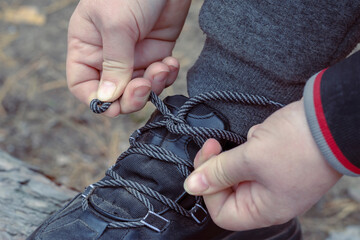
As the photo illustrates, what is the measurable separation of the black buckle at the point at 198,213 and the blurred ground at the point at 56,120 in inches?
22.6

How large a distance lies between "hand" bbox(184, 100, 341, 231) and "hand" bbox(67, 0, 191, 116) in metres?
0.26

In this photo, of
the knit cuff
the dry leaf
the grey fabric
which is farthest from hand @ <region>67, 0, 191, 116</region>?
the dry leaf

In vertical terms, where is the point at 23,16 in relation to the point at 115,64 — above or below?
below

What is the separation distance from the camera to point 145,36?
34.5 inches

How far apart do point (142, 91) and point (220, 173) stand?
0.85 feet

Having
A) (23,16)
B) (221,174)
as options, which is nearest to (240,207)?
(221,174)

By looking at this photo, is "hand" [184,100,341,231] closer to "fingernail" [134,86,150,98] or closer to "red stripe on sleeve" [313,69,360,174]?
"red stripe on sleeve" [313,69,360,174]

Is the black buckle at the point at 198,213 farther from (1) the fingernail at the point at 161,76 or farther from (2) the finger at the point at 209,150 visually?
(1) the fingernail at the point at 161,76

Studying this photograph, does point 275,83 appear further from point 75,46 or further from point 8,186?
point 8,186

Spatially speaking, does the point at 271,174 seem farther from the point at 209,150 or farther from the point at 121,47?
the point at 121,47

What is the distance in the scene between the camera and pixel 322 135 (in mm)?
533

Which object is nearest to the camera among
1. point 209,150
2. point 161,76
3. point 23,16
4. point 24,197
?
point 209,150

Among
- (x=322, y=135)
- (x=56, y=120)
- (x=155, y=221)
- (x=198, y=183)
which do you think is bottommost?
(x=56, y=120)

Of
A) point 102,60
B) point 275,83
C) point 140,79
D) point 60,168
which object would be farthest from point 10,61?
point 275,83
